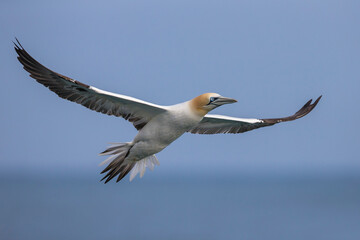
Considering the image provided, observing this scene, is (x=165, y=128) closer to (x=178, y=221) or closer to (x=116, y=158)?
(x=116, y=158)

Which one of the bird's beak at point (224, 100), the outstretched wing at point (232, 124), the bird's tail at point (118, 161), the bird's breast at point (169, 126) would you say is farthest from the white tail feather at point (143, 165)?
the bird's beak at point (224, 100)

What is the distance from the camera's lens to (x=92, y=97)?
460 inches

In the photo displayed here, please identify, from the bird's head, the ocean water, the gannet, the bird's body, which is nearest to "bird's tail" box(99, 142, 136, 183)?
the gannet

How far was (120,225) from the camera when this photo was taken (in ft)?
122

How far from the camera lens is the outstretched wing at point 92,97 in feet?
37.0

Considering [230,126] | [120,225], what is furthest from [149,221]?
[230,126]

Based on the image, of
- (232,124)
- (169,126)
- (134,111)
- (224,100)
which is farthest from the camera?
(232,124)

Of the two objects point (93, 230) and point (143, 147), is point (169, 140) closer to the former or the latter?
point (143, 147)

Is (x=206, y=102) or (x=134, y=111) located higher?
(x=206, y=102)

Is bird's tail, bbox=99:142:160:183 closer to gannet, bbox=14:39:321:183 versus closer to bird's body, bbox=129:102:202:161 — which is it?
gannet, bbox=14:39:321:183

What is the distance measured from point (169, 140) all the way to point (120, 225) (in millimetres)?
26196

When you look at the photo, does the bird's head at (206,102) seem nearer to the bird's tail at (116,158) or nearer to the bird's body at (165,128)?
the bird's body at (165,128)

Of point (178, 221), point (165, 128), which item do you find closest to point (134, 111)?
point (165, 128)

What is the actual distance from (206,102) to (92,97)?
2089 millimetres
